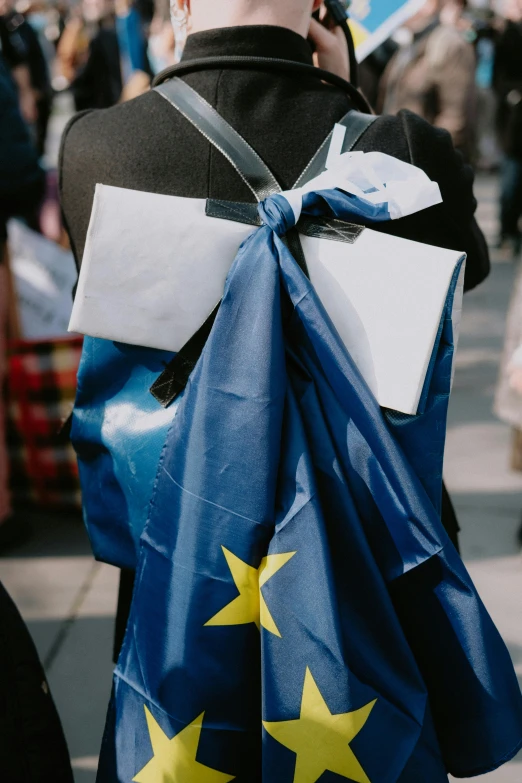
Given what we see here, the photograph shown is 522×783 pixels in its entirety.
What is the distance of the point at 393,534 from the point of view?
122 centimetres

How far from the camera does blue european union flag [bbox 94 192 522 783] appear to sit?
1182 millimetres

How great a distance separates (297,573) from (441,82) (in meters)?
4.63

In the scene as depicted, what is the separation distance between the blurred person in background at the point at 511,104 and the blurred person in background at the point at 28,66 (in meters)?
3.54

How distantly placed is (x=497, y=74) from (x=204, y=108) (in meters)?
5.86

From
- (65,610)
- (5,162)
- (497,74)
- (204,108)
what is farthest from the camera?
(497,74)

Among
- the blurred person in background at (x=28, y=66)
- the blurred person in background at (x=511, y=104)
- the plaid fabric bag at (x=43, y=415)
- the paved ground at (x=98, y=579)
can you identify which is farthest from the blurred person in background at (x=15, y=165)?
the blurred person in background at (x=511, y=104)

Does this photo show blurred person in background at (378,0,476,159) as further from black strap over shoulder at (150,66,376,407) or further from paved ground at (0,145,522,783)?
black strap over shoulder at (150,66,376,407)

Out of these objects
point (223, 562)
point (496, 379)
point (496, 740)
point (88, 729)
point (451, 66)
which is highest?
point (451, 66)

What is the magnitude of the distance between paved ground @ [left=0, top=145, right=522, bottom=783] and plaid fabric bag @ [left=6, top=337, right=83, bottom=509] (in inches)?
9.4

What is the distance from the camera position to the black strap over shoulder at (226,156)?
1301mm

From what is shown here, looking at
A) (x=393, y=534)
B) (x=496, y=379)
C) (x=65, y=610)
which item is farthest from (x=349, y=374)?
(x=496, y=379)

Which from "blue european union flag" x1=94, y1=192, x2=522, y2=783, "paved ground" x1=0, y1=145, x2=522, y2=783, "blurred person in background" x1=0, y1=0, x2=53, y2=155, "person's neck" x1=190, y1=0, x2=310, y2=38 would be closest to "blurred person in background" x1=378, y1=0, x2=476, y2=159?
"paved ground" x1=0, y1=145, x2=522, y2=783

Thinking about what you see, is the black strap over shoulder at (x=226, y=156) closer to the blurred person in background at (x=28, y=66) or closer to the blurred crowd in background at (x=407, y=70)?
the blurred crowd in background at (x=407, y=70)

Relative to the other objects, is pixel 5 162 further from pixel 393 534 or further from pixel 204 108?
pixel 393 534
